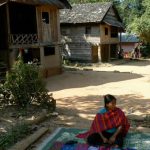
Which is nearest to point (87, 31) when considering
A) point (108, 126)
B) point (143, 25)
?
point (143, 25)

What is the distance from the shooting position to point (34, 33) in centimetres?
2194

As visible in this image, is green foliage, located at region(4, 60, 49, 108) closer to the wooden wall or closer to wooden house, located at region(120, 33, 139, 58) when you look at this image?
the wooden wall

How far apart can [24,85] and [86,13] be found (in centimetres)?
2479

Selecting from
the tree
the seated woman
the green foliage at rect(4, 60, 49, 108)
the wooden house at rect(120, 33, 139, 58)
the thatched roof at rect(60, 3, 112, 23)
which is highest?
the thatched roof at rect(60, 3, 112, 23)

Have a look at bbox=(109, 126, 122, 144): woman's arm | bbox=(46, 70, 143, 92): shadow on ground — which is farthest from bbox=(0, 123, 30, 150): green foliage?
bbox=(46, 70, 143, 92): shadow on ground

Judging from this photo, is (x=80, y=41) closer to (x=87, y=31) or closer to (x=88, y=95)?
(x=87, y=31)

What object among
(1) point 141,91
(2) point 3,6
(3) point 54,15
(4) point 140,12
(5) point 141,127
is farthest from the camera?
(4) point 140,12

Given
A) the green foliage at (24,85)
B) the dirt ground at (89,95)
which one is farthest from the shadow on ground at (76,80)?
the green foliage at (24,85)

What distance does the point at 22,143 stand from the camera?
7246 millimetres

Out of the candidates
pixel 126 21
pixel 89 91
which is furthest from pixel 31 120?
pixel 126 21

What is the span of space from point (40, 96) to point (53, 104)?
0.49 metres

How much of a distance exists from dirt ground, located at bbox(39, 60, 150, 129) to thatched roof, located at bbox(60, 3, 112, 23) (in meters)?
12.3

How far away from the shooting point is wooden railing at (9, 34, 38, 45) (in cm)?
1911

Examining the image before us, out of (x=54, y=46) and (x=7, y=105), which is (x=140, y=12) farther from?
(x=7, y=105)
